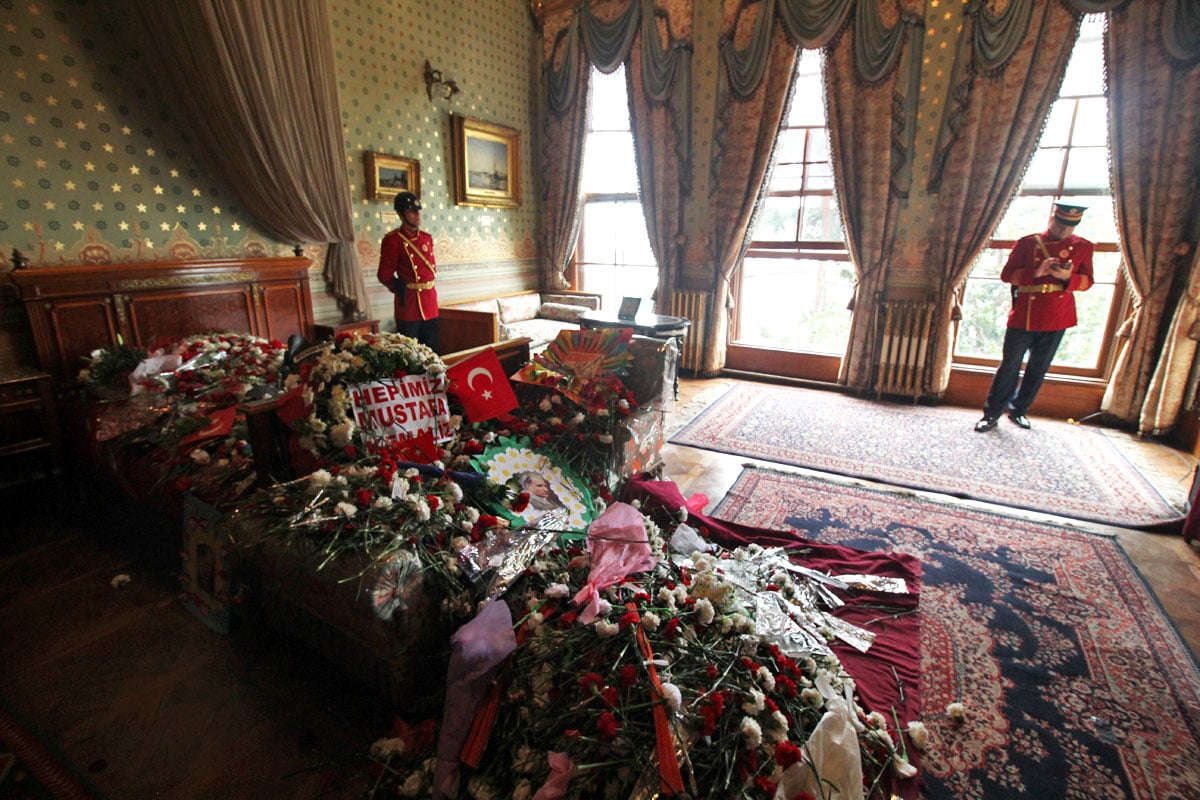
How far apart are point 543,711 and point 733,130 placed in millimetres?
5188

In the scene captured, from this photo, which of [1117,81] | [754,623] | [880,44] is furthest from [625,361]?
[1117,81]

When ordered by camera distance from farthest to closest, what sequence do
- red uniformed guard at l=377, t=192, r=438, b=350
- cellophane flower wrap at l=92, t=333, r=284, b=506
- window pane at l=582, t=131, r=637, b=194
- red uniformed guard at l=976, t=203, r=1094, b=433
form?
1. window pane at l=582, t=131, r=637, b=194
2. red uniformed guard at l=377, t=192, r=438, b=350
3. red uniformed guard at l=976, t=203, r=1094, b=433
4. cellophane flower wrap at l=92, t=333, r=284, b=506

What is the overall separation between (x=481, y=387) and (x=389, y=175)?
3.14m

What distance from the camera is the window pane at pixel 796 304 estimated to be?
17.9 ft

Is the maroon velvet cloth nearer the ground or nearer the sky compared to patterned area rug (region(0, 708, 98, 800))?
nearer the sky

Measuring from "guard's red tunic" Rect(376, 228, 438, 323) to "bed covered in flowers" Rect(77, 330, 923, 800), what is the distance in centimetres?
186

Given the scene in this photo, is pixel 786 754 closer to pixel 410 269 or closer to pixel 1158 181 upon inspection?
pixel 410 269

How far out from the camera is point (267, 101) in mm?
3492

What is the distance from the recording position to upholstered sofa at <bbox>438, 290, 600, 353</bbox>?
5.16 m

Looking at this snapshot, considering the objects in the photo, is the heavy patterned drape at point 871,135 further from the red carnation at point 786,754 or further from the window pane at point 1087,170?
the red carnation at point 786,754

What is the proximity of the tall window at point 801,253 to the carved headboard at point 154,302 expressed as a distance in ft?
13.3

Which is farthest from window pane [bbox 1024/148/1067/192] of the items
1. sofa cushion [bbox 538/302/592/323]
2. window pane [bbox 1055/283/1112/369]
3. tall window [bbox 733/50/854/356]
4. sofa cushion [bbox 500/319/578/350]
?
sofa cushion [bbox 500/319/578/350]

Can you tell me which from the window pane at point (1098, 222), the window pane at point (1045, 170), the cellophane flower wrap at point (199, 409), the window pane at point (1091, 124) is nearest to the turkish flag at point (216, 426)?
the cellophane flower wrap at point (199, 409)

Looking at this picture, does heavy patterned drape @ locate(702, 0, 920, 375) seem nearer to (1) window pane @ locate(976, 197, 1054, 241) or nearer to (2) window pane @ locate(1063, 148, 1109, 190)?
(1) window pane @ locate(976, 197, 1054, 241)
